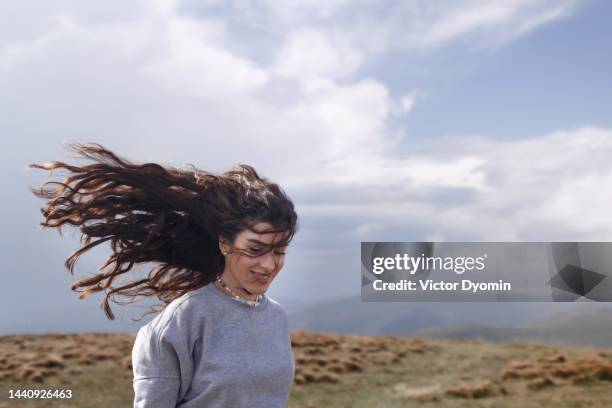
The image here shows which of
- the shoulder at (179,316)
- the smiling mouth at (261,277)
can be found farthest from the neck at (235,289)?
the shoulder at (179,316)

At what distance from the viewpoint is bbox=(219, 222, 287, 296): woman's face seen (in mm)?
4160

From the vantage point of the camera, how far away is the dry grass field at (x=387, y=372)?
14.3 meters

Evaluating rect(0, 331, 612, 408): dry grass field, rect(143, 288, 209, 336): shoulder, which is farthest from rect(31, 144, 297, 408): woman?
rect(0, 331, 612, 408): dry grass field

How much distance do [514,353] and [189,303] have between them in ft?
49.1

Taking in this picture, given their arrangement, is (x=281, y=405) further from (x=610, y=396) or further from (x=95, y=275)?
(x=610, y=396)

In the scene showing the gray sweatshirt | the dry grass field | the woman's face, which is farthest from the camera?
the dry grass field

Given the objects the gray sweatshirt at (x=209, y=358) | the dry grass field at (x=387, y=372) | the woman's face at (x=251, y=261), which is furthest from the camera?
the dry grass field at (x=387, y=372)

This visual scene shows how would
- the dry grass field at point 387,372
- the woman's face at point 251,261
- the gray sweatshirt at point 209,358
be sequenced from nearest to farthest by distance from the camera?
the gray sweatshirt at point 209,358 → the woman's face at point 251,261 → the dry grass field at point 387,372

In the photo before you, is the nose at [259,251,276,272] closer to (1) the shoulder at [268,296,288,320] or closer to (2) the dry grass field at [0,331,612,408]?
(1) the shoulder at [268,296,288,320]

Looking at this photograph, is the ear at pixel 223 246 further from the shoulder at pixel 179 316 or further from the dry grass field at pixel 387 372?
the dry grass field at pixel 387 372

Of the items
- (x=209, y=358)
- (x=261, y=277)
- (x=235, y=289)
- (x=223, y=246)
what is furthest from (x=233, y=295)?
(x=209, y=358)

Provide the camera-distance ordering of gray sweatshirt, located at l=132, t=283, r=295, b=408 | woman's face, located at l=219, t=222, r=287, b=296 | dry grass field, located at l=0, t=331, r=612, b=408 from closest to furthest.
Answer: gray sweatshirt, located at l=132, t=283, r=295, b=408
woman's face, located at l=219, t=222, r=287, b=296
dry grass field, located at l=0, t=331, r=612, b=408

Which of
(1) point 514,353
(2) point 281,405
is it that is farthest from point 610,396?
(2) point 281,405

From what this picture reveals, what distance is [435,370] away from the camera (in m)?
16.6
